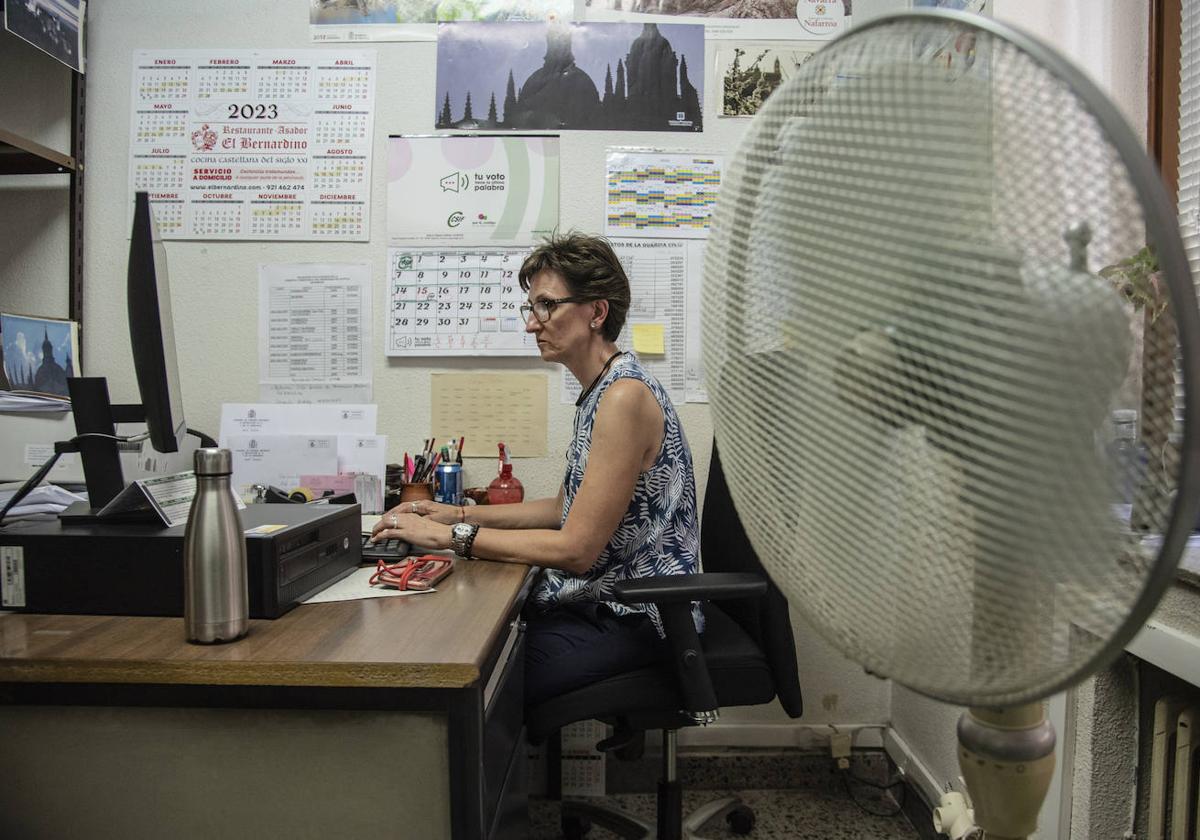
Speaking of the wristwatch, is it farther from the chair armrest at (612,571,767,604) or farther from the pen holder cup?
the pen holder cup

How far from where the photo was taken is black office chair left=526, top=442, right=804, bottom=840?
128 cm

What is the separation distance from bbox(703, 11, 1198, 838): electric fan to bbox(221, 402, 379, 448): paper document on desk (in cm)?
179

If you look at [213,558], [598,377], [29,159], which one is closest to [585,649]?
[598,377]

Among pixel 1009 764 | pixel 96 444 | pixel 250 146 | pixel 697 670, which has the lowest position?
pixel 697 670

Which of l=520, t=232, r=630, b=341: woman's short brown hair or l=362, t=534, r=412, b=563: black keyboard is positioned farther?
l=520, t=232, r=630, b=341: woman's short brown hair

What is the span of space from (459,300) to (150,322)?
1.08 metres

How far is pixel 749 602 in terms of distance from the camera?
1.54 m

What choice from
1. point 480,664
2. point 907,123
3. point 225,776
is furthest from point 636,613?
point 907,123

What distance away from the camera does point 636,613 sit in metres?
1.40

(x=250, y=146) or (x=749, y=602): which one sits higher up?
(x=250, y=146)

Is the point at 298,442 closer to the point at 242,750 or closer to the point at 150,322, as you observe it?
the point at 150,322

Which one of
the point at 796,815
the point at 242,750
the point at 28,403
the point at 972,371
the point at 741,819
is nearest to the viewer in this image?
the point at 972,371

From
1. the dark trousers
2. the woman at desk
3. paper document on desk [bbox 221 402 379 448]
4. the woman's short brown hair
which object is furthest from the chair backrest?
paper document on desk [bbox 221 402 379 448]

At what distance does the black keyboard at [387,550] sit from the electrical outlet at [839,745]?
1373 mm
